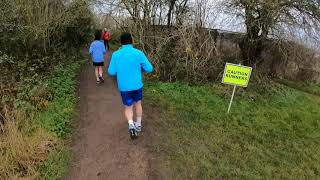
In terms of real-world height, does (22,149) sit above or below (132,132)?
below

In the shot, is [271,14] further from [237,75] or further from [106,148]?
[106,148]

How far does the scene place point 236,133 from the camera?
8.24 metres

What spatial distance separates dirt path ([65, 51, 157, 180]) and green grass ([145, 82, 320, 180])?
503 millimetres

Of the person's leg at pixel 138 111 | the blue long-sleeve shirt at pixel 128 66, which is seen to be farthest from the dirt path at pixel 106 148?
the blue long-sleeve shirt at pixel 128 66

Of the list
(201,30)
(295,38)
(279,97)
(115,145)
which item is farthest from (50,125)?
(295,38)

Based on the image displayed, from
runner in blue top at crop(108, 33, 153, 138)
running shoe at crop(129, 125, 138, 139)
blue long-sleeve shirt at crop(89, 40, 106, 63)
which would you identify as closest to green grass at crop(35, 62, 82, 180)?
blue long-sleeve shirt at crop(89, 40, 106, 63)

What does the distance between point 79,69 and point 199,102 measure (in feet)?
19.0

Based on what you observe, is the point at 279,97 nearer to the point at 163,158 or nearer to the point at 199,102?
the point at 199,102

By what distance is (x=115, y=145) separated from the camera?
23.9 feet

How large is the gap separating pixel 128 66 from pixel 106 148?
1.60 metres

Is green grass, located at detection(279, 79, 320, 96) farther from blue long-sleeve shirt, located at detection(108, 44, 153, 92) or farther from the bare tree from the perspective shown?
blue long-sleeve shirt, located at detection(108, 44, 153, 92)

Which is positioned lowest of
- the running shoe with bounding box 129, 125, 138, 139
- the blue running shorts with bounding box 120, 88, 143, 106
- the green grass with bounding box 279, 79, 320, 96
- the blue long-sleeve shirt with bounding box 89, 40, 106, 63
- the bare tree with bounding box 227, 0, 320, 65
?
the green grass with bounding box 279, 79, 320, 96

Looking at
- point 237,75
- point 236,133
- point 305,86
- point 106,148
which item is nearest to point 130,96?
point 106,148

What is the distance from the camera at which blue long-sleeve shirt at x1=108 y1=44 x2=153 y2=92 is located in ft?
22.5
